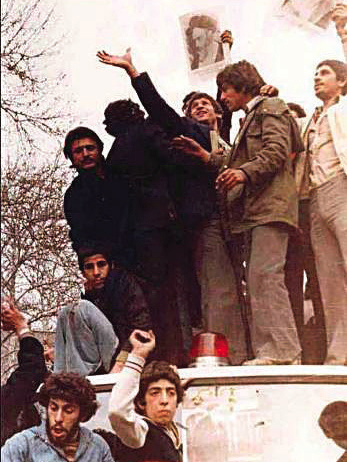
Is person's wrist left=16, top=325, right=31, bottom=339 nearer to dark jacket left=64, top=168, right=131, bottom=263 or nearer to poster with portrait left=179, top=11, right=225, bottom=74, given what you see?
dark jacket left=64, top=168, right=131, bottom=263

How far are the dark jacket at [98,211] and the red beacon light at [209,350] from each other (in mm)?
477

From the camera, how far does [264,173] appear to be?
4.40 metres

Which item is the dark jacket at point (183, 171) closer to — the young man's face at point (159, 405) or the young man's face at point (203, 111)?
the young man's face at point (203, 111)

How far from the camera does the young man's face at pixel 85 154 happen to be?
4445mm

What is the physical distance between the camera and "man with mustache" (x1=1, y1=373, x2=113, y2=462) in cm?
402

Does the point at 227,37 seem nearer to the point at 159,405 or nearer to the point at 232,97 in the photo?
the point at 232,97

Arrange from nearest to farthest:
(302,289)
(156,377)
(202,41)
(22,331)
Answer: (156,377) < (22,331) < (302,289) < (202,41)

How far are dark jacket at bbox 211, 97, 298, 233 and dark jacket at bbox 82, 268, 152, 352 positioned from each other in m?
0.49

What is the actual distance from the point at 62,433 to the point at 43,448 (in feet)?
0.31

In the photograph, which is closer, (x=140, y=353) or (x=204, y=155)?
(x=140, y=353)

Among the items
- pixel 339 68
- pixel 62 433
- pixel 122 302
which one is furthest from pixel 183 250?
pixel 339 68

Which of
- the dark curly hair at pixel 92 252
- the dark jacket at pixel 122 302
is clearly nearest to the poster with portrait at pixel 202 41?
the dark curly hair at pixel 92 252

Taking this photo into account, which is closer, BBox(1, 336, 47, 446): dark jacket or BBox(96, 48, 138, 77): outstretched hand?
BBox(1, 336, 47, 446): dark jacket

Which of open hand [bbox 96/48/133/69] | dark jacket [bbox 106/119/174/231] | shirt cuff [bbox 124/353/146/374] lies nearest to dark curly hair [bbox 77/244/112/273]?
dark jacket [bbox 106/119/174/231]
